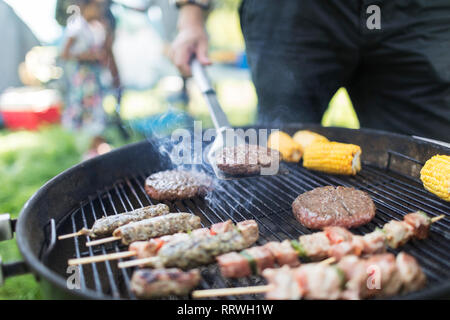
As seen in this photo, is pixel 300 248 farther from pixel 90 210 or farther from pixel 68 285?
pixel 90 210

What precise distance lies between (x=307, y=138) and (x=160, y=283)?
2.27 metres

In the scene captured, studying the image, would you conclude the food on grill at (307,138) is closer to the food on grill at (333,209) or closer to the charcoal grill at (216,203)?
the charcoal grill at (216,203)

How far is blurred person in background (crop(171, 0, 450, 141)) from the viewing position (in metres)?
3.34

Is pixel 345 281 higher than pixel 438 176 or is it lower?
lower

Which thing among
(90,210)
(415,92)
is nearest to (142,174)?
(90,210)

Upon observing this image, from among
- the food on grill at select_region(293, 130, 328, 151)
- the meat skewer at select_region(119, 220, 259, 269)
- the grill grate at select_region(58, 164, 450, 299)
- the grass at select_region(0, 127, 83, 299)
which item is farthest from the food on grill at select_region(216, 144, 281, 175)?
the grass at select_region(0, 127, 83, 299)

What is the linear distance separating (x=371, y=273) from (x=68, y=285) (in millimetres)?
1492

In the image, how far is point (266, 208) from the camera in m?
2.72

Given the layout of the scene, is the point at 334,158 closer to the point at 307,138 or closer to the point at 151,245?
the point at 307,138

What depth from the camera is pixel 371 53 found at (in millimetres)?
3617

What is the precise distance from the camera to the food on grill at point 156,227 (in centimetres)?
223

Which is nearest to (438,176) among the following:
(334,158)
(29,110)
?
(334,158)

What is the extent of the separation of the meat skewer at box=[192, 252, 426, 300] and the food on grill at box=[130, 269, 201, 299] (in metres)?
0.10
